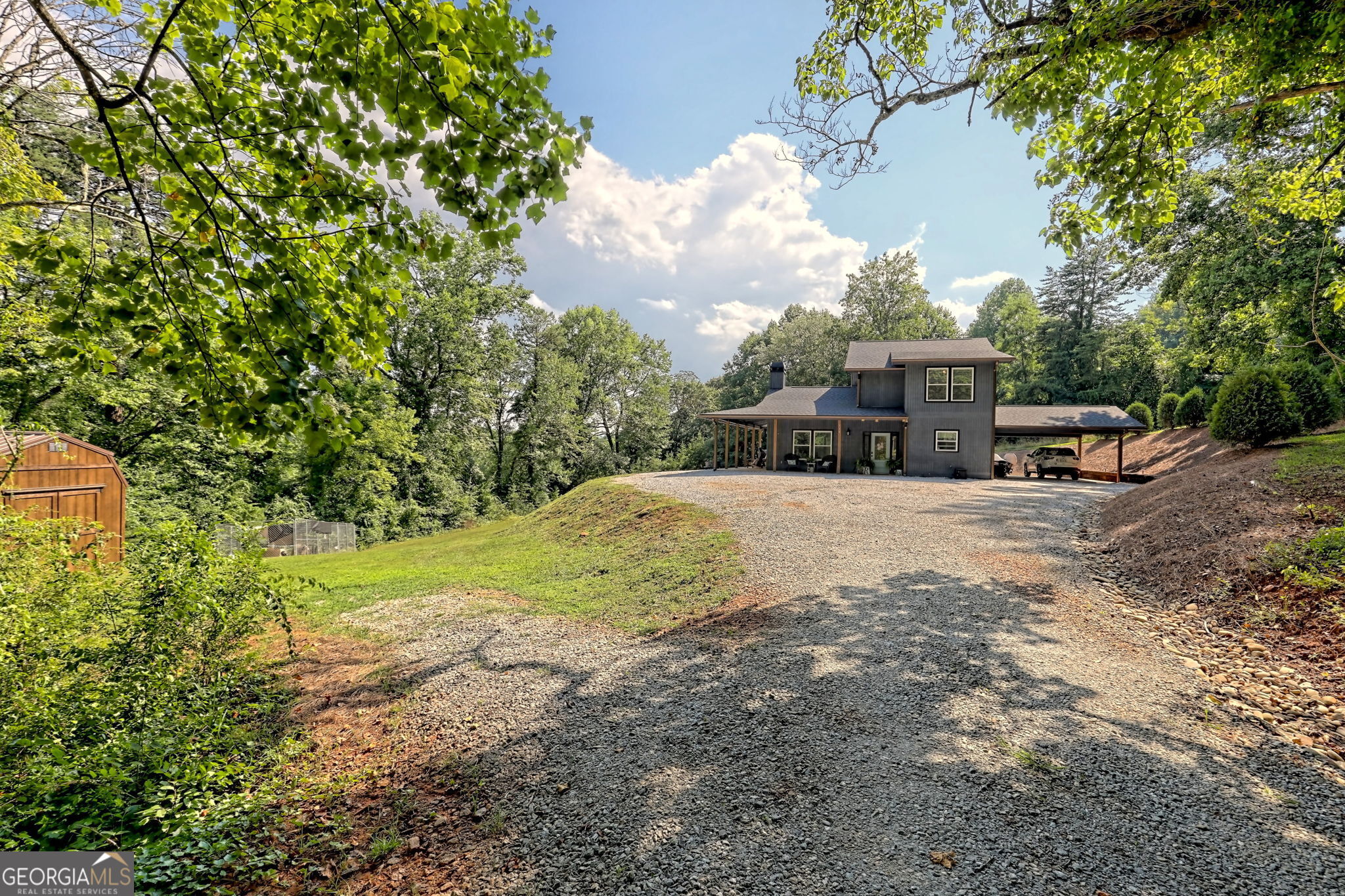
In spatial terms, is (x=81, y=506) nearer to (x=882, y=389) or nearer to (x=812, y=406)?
(x=812, y=406)

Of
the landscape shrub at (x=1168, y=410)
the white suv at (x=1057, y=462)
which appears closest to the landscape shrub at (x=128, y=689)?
the white suv at (x=1057, y=462)

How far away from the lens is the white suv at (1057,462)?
20328 millimetres

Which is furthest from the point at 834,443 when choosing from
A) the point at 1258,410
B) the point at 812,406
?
the point at 1258,410

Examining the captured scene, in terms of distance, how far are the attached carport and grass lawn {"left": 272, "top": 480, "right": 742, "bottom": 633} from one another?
55.2 feet

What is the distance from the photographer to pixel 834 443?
22781 millimetres

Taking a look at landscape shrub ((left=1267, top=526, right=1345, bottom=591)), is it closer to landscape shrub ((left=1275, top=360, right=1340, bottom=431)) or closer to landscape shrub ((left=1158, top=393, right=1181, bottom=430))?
landscape shrub ((left=1275, top=360, right=1340, bottom=431))

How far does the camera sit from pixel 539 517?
17.2m

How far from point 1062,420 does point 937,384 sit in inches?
210

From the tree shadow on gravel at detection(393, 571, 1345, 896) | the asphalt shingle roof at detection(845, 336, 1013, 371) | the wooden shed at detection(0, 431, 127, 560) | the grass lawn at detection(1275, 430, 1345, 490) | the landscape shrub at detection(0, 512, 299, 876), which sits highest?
the asphalt shingle roof at detection(845, 336, 1013, 371)

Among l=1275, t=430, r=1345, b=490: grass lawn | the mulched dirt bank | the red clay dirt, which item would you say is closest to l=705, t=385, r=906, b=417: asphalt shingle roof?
l=1275, t=430, r=1345, b=490: grass lawn

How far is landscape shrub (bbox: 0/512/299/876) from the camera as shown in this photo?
107 inches

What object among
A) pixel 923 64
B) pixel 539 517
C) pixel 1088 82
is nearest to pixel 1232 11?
pixel 1088 82

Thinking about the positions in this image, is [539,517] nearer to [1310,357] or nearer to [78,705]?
[78,705]

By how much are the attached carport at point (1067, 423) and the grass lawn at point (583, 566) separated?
662 inches
